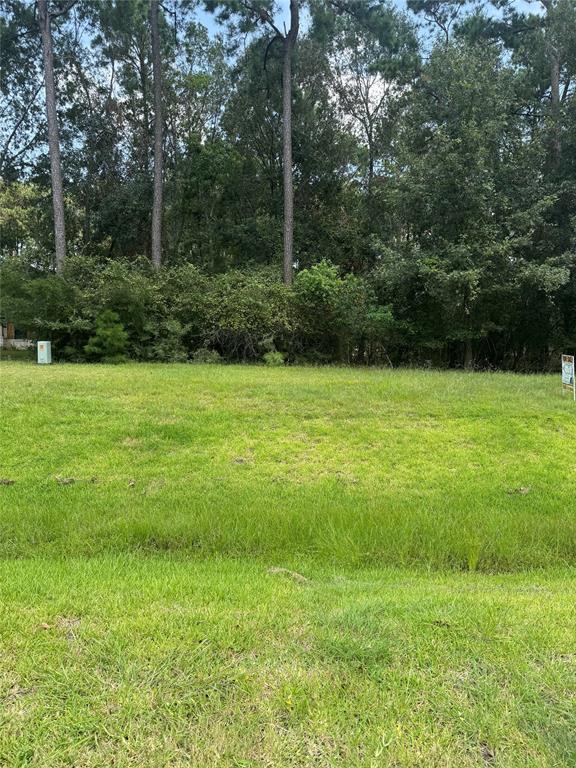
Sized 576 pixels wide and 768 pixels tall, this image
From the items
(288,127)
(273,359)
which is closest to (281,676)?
(273,359)

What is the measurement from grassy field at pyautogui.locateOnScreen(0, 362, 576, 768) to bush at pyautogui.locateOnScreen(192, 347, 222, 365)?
7.28m

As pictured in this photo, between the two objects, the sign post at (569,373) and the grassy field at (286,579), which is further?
the sign post at (569,373)

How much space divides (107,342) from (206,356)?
2.73m

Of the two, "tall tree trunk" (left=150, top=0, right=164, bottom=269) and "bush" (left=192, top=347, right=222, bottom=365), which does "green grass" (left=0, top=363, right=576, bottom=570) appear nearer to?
"bush" (left=192, top=347, right=222, bottom=365)

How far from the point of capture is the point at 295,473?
5.15m

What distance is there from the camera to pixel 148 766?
5.45 feet

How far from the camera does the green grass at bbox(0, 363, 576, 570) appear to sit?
409 cm

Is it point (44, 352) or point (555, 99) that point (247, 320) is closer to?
point (44, 352)

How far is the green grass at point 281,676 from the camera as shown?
174 centimetres

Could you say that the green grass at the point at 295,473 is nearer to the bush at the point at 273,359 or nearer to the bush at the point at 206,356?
the bush at the point at 273,359

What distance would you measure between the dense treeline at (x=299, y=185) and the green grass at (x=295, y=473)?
797 centimetres

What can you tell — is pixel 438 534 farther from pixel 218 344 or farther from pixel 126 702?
pixel 218 344

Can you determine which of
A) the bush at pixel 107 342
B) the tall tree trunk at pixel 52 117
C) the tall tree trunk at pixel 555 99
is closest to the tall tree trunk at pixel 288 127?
the bush at pixel 107 342

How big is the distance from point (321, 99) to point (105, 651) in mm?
25431
